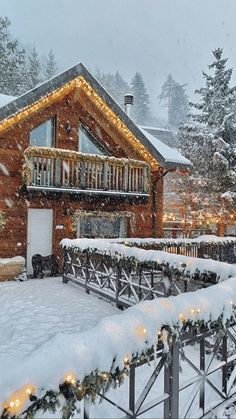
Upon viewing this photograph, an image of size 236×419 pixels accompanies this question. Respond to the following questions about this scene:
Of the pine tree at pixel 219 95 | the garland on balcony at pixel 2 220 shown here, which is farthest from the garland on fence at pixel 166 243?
the pine tree at pixel 219 95

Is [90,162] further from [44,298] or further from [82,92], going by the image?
[44,298]

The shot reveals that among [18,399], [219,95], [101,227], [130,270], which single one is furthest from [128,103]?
[18,399]

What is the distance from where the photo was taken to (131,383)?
3158mm

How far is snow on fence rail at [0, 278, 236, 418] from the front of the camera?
2312mm

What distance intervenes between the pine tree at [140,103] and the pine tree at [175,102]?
21.3 ft

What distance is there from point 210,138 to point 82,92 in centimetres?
1001

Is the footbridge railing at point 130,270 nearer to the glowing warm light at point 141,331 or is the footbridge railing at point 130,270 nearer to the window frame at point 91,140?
the glowing warm light at point 141,331

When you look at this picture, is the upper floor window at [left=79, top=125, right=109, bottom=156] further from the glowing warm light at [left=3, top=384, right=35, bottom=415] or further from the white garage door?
the glowing warm light at [left=3, top=384, right=35, bottom=415]

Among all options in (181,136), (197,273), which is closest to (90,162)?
(197,273)

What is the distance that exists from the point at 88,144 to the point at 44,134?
85.6 inches

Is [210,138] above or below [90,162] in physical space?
above

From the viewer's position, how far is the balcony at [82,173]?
40.5 feet

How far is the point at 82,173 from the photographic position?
13.3 m

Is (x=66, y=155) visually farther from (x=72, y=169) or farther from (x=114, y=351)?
(x=114, y=351)
